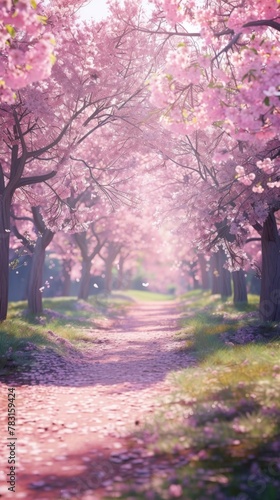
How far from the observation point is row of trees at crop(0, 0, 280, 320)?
9203mm

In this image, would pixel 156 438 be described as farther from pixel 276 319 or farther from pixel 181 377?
pixel 276 319

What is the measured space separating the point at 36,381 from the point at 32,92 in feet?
26.3

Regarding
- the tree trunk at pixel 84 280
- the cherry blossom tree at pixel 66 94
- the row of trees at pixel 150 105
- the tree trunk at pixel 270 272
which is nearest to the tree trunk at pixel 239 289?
the row of trees at pixel 150 105

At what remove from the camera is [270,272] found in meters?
18.4

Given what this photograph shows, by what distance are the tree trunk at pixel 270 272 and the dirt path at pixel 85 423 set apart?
4.75 meters

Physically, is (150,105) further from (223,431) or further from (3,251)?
(223,431)

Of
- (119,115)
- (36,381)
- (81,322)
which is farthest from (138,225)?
(36,381)

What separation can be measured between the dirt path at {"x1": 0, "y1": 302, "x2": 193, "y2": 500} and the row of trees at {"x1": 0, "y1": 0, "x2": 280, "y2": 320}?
4.58 meters

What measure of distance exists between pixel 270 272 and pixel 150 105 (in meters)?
6.81

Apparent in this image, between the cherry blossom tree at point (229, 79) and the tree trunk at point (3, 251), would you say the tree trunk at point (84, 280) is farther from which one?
the cherry blossom tree at point (229, 79)

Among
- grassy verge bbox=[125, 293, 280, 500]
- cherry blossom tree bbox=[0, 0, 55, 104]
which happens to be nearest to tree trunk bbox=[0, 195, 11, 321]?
cherry blossom tree bbox=[0, 0, 55, 104]

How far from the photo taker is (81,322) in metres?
25.7

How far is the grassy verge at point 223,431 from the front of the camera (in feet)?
17.0

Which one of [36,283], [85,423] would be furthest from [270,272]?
[85,423]
